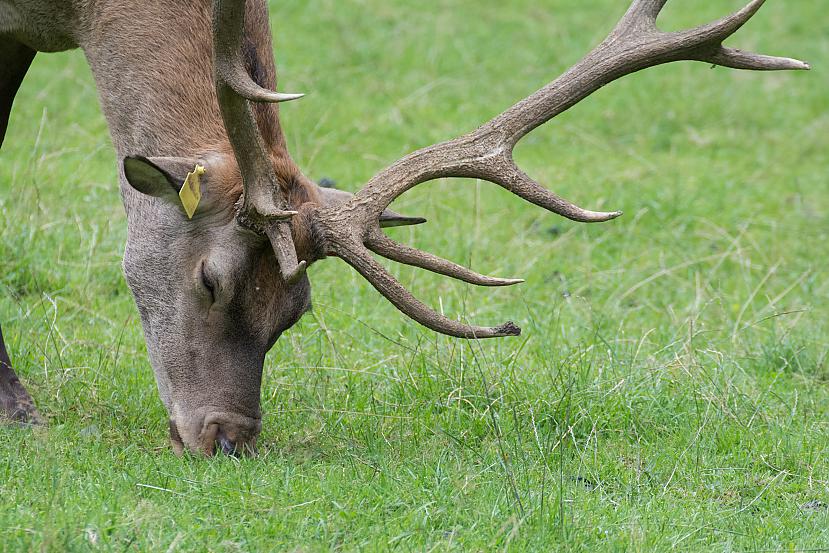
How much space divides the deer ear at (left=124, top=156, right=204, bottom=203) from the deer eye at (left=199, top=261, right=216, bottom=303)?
0.80 ft

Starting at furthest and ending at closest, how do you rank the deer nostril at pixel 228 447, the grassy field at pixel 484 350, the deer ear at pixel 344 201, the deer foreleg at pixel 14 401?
the deer foreleg at pixel 14 401
the deer ear at pixel 344 201
the deer nostril at pixel 228 447
the grassy field at pixel 484 350

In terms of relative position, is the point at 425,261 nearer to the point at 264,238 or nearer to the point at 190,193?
the point at 264,238

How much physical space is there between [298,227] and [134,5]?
1090mm

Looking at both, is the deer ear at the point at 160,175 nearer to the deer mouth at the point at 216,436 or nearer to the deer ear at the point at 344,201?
the deer ear at the point at 344,201

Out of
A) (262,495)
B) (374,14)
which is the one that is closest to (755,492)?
(262,495)

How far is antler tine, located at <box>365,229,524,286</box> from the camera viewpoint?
13.4 feet

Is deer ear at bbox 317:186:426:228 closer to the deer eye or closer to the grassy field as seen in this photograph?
the deer eye

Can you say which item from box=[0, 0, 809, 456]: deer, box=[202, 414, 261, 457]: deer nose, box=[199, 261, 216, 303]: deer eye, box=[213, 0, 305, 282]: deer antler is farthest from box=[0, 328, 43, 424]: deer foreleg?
box=[213, 0, 305, 282]: deer antler

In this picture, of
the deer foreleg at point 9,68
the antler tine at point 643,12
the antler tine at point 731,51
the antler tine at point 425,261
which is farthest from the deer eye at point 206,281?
the antler tine at point 731,51

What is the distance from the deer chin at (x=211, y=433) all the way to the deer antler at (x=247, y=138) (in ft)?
2.09

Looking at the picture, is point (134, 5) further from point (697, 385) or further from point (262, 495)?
point (697, 385)

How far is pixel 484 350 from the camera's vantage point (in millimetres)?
5504

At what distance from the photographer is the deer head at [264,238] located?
4.16 meters

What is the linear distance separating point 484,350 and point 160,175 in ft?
6.09
